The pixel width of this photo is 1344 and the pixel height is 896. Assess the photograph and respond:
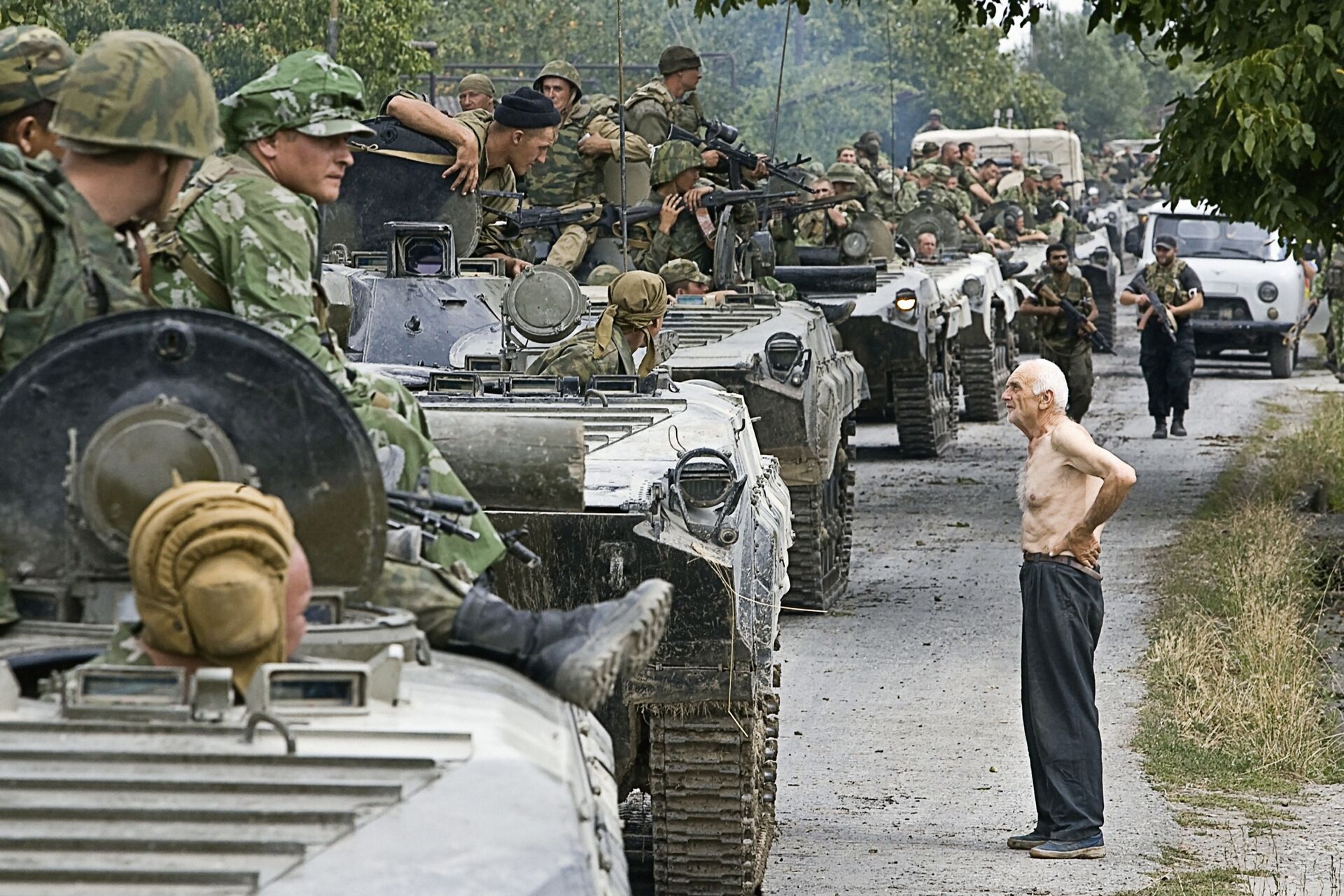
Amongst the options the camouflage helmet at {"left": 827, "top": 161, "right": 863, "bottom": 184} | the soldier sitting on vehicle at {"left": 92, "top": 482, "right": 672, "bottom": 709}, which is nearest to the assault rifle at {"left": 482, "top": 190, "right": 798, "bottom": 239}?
the camouflage helmet at {"left": 827, "top": 161, "right": 863, "bottom": 184}

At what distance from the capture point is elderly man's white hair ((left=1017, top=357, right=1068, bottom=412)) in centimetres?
773

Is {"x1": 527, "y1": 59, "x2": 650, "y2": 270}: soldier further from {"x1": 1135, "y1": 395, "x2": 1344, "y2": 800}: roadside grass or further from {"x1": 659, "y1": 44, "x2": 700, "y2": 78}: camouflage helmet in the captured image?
{"x1": 1135, "y1": 395, "x2": 1344, "y2": 800}: roadside grass

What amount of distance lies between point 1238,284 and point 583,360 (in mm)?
16106

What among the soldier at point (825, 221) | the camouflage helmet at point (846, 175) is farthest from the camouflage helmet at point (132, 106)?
the camouflage helmet at point (846, 175)

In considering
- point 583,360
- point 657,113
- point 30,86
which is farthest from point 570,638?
point 657,113

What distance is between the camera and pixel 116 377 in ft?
11.8

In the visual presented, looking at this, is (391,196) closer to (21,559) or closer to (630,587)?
(630,587)

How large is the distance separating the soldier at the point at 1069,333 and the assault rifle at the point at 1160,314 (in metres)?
0.61

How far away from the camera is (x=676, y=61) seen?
15.1 m

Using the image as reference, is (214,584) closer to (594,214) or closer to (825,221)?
(594,214)

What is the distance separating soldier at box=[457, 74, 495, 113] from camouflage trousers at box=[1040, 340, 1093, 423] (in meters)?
6.93

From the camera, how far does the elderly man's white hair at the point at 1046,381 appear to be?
7734 millimetres

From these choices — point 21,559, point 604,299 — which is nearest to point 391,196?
point 604,299

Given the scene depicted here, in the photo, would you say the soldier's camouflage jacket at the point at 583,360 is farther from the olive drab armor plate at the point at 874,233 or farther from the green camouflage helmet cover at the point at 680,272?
the olive drab armor plate at the point at 874,233
